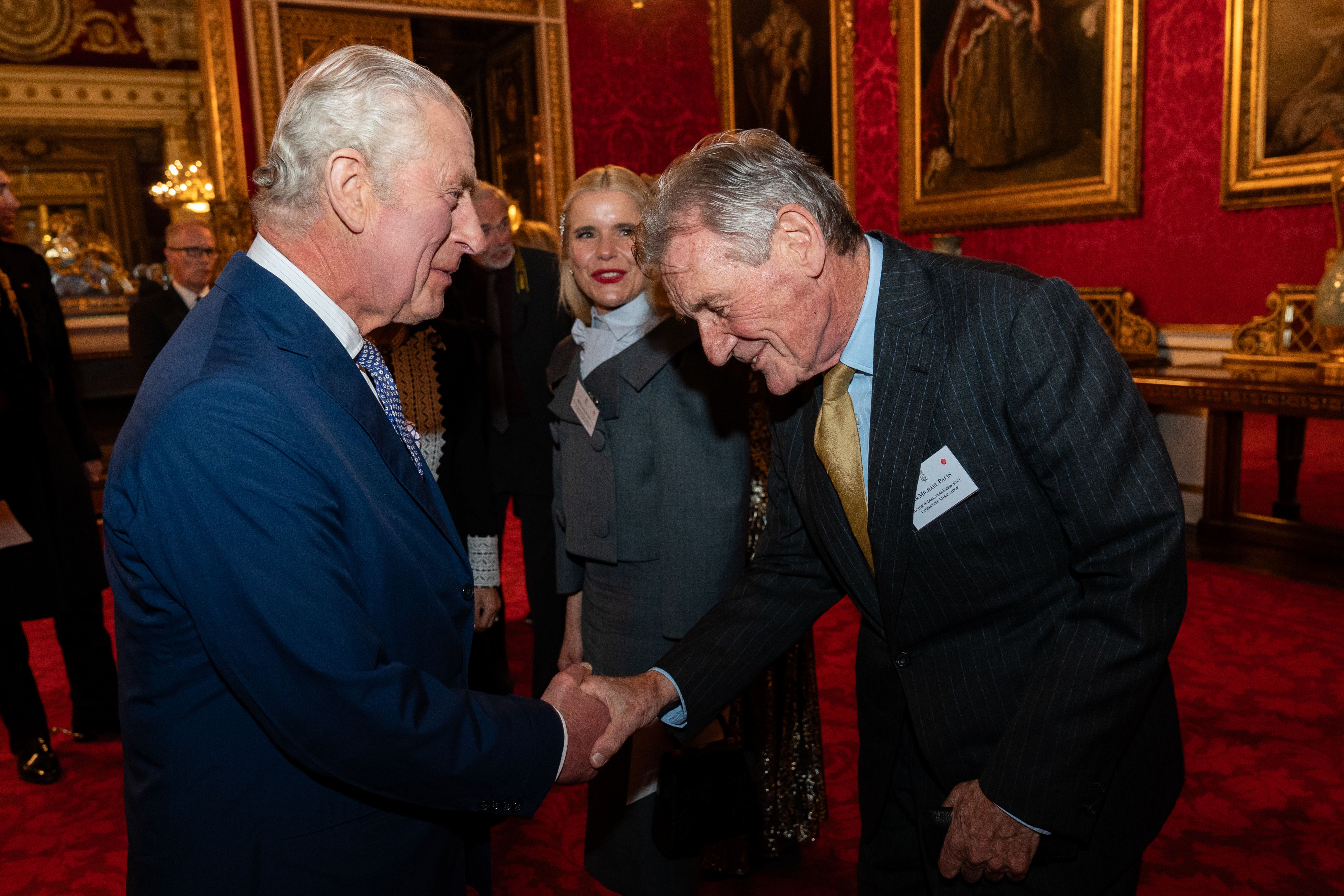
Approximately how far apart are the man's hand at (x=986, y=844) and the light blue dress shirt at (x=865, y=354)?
1.50 feet

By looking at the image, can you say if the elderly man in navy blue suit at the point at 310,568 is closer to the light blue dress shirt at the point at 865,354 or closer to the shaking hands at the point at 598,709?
the shaking hands at the point at 598,709

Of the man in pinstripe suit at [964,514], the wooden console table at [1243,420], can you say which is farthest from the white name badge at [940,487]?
the wooden console table at [1243,420]

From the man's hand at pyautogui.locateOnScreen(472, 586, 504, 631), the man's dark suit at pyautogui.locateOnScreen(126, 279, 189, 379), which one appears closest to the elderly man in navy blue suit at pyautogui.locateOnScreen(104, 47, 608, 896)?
the man's hand at pyautogui.locateOnScreen(472, 586, 504, 631)

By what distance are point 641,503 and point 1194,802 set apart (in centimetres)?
196

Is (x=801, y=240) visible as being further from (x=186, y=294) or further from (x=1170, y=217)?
(x=1170, y=217)

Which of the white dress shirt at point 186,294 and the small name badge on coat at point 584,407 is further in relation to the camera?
the white dress shirt at point 186,294

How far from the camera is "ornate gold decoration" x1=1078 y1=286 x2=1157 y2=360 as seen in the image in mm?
5805

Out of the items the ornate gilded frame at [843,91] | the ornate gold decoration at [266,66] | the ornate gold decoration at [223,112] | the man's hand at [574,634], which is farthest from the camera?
the ornate gold decoration at [266,66]

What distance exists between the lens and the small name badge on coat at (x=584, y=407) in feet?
7.25

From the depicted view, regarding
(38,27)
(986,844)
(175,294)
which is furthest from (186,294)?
(38,27)

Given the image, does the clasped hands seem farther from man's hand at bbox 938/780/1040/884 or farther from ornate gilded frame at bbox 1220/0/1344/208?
ornate gilded frame at bbox 1220/0/1344/208

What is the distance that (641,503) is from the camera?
2150 mm

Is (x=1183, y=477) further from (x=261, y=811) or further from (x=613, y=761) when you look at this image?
(x=261, y=811)

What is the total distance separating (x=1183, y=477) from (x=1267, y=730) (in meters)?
2.85
